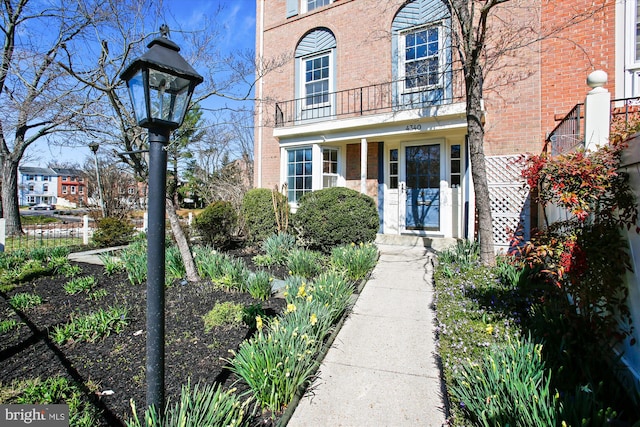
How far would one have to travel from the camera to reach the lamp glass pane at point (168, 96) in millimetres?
2121

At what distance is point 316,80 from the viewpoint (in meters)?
11.0

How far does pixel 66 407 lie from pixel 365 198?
661cm

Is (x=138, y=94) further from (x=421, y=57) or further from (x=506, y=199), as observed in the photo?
(x=421, y=57)

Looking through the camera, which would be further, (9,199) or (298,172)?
(9,199)

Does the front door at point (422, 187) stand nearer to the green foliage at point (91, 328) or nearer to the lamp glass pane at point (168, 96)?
the green foliage at point (91, 328)

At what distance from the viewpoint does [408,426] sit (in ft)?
8.19

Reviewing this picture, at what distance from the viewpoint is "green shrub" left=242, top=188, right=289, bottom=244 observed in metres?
9.01

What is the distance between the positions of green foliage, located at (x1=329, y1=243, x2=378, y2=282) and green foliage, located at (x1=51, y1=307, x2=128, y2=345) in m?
3.37

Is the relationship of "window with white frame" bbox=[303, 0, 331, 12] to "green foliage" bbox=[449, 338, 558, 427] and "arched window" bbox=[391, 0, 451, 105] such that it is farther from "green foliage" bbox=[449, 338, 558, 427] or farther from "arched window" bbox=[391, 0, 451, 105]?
"green foliage" bbox=[449, 338, 558, 427]

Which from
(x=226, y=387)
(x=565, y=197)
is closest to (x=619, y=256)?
(x=565, y=197)

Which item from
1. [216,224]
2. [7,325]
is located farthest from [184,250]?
[216,224]

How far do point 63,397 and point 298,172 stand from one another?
8732 mm

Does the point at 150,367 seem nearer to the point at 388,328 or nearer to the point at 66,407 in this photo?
the point at 66,407

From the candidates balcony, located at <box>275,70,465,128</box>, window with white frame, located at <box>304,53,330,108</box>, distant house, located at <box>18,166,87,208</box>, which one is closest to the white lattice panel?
balcony, located at <box>275,70,465,128</box>
